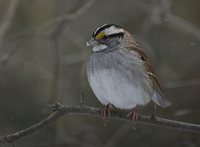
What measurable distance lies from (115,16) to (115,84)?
445cm

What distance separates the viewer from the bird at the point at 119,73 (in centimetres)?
506

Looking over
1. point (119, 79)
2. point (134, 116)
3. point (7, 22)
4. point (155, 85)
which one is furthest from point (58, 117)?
point (7, 22)

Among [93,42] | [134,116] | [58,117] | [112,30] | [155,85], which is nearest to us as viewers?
[58,117]

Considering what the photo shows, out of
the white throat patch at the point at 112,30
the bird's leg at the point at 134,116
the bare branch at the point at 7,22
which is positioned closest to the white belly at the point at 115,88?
the bird's leg at the point at 134,116

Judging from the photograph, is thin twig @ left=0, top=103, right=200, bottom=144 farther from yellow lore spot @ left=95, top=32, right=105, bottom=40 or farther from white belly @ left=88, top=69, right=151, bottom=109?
yellow lore spot @ left=95, top=32, right=105, bottom=40

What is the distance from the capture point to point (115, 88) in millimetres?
5043

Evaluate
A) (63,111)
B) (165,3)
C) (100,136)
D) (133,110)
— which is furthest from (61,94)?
(63,111)

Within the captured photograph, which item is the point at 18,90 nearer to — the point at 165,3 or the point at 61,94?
the point at 61,94

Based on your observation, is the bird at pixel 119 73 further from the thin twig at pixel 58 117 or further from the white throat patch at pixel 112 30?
the thin twig at pixel 58 117

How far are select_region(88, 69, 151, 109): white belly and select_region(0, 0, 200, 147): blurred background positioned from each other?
1.54 metres

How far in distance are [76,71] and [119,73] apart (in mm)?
2970

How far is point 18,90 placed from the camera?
26.9ft

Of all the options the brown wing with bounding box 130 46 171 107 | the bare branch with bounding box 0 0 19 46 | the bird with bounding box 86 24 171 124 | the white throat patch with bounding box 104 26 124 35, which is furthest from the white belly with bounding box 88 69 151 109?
the bare branch with bounding box 0 0 19 46

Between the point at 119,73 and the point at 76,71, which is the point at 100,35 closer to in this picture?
the point at 119,73
